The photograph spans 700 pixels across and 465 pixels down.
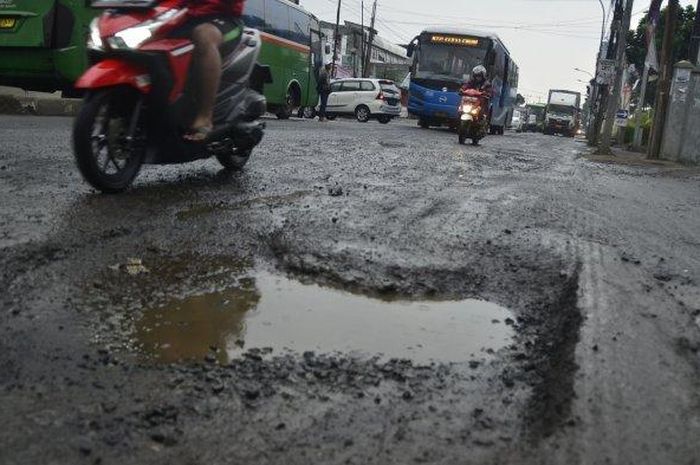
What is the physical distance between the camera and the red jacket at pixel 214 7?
4.22 m

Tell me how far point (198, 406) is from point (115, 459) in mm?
278

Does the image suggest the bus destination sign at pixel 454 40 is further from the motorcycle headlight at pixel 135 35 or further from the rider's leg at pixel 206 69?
the motorcycle headlight at pixel 135 35

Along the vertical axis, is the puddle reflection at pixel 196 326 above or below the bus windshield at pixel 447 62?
below

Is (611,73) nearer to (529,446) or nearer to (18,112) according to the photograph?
(18,112)

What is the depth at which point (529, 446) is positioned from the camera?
1.54 meters

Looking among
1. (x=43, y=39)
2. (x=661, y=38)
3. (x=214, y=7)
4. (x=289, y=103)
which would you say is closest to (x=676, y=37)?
(x=661, y=38)

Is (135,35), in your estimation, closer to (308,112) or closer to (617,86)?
(617,86)

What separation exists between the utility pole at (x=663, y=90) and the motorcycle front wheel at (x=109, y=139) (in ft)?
40.1

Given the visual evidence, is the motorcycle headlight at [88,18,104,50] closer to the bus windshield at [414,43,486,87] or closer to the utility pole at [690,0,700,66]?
the utility pole at [690,0,700,66]

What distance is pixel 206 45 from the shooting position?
4.29m

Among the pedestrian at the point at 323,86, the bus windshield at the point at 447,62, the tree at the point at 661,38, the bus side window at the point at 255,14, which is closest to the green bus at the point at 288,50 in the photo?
the bus side window at the point at 255,14

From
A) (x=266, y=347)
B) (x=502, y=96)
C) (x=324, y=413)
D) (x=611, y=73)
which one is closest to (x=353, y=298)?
(x=266, y=347)

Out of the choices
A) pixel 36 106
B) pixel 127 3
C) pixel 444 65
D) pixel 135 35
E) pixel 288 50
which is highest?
pixel 444 65

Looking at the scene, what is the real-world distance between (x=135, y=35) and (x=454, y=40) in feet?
56.1
